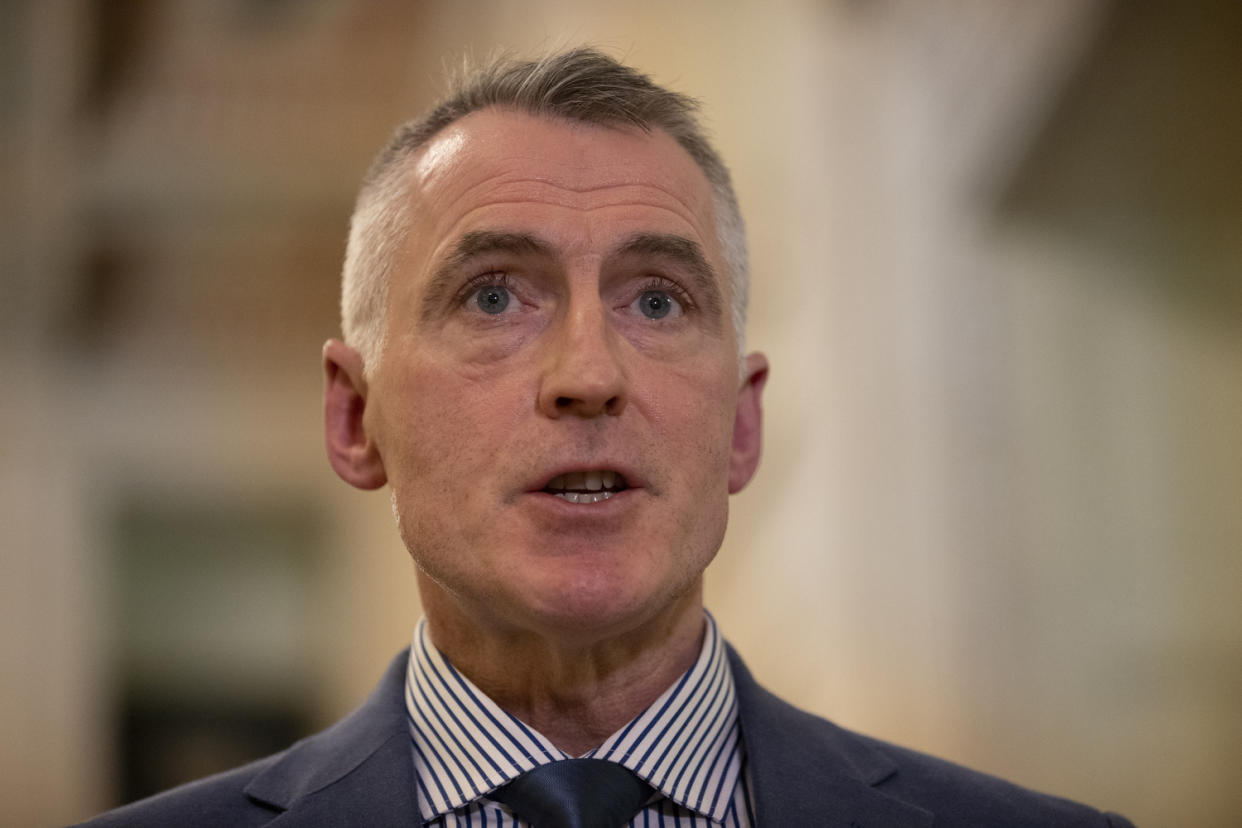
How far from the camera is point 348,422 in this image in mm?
2201

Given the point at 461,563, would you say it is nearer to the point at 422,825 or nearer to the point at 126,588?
the point at 422,825

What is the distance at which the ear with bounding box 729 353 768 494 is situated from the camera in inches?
86.3

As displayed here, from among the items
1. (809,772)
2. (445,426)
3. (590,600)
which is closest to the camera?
(590,600)

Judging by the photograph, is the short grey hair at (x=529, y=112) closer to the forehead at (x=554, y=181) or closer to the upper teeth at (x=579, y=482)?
the forehead at (x=554, y=181)

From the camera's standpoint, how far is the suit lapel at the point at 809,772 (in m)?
1.91

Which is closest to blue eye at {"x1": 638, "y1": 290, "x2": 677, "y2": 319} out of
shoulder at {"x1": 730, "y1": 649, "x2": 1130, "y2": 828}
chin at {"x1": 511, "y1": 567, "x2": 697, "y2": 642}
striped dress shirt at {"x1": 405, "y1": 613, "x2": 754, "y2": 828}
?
chin at {"x1": 511, "y1": 567, "x2": 697, "y2": 642}

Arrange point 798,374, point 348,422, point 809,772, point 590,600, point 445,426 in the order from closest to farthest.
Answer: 1. point 590,600
2. point 445,426
3. point 809,772
4. point 348,422
5. point 798,374

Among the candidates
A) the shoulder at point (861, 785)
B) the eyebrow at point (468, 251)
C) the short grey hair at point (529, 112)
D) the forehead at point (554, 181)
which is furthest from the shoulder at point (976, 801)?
the eyebrow at point (468, 251)

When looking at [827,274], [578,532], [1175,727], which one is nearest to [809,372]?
[827,274]

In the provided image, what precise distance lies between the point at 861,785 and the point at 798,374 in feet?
8.50

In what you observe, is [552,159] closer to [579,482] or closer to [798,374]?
[579,482]

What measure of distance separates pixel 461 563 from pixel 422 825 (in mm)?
431

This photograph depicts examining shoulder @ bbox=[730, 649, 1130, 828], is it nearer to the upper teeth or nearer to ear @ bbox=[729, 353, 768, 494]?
ear @ bbox=[729, 353, 768, 494]

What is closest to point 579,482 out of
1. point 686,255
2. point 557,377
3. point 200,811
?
point 557,377
